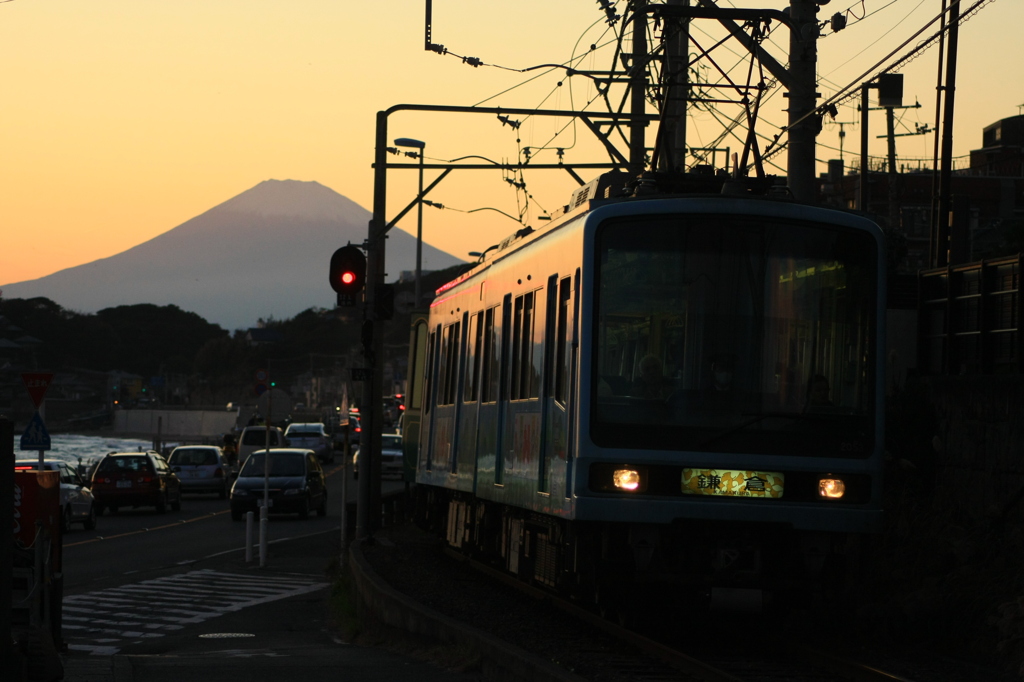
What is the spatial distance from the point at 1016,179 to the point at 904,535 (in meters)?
78.0

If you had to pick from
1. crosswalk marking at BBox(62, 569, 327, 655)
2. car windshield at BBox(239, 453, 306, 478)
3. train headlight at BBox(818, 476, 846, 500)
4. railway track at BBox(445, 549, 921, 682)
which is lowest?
crosswalk marking at BBox(62, 569, 327, 655)

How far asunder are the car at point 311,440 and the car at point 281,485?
24.9 meters

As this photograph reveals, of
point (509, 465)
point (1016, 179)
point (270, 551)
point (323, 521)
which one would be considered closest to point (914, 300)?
point (509, 465)

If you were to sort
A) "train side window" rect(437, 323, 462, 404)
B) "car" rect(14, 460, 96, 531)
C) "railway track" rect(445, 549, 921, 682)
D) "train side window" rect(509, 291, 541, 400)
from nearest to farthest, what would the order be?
"railway track" rect(445, 549, 921, 682) < "train side window" rect(509, 291, 541, 400) < "train side window" rect(437, 323, 462, 404) < "car" rect(14, 460, 96, 531)

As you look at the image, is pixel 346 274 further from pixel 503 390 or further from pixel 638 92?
pixel 638 92

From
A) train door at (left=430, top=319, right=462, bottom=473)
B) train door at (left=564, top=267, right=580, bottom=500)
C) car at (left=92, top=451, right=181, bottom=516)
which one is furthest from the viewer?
car at (left=92, top=451, right=181, bottom=516)

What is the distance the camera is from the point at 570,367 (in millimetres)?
10312

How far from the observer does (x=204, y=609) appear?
16.7 meters

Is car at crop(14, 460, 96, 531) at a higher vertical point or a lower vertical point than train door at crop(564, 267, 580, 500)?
lower

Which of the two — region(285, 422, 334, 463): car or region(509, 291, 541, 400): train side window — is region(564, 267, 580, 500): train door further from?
region(285, 422, 334, 463): car

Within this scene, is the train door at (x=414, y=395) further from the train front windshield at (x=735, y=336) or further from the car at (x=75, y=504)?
the train front windshield at (x=735, y=336)

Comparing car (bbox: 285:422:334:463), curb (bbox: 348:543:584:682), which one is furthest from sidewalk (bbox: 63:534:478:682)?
car (bbox: 285:422:334:463)

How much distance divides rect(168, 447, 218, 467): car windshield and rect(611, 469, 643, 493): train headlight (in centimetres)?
3449

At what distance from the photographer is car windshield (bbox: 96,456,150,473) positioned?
36.1 m
